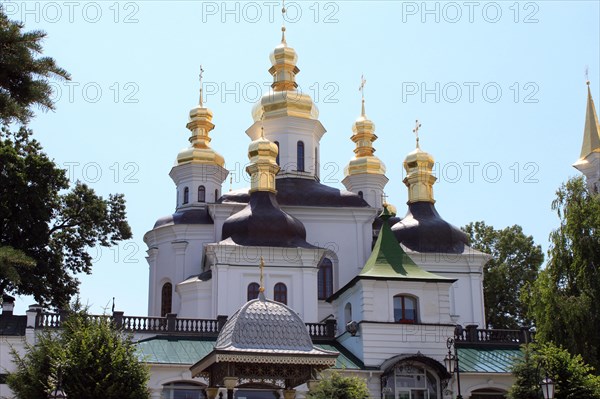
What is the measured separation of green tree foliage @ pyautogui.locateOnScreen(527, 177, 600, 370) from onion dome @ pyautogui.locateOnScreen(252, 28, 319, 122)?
1858 cm

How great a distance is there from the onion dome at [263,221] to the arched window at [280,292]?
1.73 m

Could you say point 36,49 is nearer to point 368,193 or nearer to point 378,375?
point 378,375

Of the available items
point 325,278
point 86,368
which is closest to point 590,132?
point 325,278

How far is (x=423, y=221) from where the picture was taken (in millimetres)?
43281

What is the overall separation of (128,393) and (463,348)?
1442 centimetres

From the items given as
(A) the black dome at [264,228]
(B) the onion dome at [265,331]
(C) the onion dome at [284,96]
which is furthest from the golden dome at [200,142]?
(B) the onion dome at [265,331]

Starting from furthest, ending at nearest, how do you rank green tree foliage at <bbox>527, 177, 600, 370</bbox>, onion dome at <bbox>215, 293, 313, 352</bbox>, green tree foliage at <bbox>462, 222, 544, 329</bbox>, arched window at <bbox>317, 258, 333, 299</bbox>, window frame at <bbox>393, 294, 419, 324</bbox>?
green tree foliage at <bbox>462, 222, 544, 329</bbox> < arched window at <bbox>317, 258, 333, 299</bbox> < window frame at <bbox>393, 294, 419, 324</bbox> < green tree foliage at <bbox>527, 177, 600, 370</bbox> < onion dome at <bbox>215, 293, 313, 352</bbox>

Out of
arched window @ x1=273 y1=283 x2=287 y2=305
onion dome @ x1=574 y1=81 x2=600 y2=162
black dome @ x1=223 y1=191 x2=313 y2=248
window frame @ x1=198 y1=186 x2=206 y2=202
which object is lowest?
arched window @ x1=273 y1=283 x2=287 y2=305

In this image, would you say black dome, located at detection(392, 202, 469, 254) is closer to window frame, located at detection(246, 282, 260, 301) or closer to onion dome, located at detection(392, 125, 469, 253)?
onion dome, located at detection(392, 125, 469, 253)

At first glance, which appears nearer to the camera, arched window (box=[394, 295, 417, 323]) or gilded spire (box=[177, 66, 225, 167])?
arched window (box=[394, 295, 417, 323])

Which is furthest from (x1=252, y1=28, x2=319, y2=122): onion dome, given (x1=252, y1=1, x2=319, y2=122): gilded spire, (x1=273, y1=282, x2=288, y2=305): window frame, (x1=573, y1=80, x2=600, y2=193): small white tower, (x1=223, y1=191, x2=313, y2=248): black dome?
(x1=573, y1=80, x2=600, y2=193): small white tower

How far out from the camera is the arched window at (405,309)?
31875 mm

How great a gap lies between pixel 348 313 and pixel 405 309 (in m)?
2.36

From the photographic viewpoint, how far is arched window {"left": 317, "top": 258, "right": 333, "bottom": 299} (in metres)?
42.2
